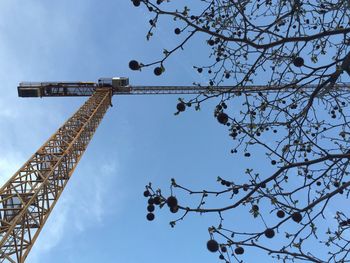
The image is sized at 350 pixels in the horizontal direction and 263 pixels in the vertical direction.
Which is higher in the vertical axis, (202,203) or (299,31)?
(299,31)

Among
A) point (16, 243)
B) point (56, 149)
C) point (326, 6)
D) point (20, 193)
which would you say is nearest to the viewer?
point (326, 6)

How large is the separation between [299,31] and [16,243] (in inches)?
694

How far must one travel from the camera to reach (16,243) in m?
20.7

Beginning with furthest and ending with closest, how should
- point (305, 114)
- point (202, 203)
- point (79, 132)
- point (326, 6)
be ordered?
point (79, 132) < point (326, 6) < point (305, 114) < point (202, 203)

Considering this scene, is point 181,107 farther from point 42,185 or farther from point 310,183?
point 42,185

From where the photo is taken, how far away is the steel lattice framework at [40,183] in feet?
68.3

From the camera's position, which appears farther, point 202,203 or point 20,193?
point 20,193

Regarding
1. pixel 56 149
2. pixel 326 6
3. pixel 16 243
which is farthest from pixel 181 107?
pixel 56 149

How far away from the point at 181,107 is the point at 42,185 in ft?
65.2

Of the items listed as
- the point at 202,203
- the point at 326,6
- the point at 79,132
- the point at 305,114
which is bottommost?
the point at 202,203

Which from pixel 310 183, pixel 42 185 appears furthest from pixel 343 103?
pixel 42 185

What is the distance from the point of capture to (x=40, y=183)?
962 inches

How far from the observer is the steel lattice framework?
68.3ft

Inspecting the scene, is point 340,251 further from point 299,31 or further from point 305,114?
point 299,31
